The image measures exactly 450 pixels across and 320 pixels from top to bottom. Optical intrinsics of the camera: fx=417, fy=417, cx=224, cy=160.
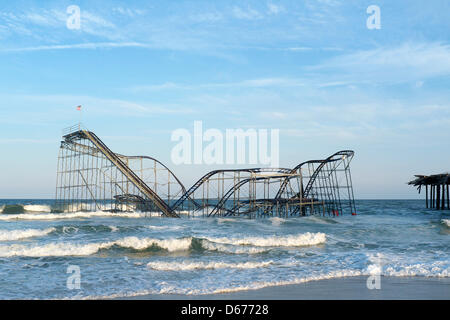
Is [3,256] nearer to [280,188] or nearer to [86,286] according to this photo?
[86,286]

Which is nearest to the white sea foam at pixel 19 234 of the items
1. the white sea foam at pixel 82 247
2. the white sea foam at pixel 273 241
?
the white sea foam at pixel 82 247

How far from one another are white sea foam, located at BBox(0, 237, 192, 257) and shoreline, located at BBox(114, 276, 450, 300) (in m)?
6.68

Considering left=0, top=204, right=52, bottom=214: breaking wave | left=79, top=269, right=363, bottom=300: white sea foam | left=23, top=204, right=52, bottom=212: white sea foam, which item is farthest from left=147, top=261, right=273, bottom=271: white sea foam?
left=23, top=204, right=52, bottom=212: white sea foam

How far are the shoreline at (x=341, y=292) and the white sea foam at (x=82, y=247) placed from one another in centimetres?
668

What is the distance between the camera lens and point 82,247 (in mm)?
13734

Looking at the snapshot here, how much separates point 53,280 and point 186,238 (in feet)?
21.9

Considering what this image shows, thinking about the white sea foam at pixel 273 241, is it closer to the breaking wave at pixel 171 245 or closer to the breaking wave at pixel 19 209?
the breaking wave at pixel 171 245

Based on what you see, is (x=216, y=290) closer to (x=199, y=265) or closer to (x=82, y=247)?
(x=199, y=265)

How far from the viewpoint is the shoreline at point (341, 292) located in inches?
289

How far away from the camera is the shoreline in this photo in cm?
734

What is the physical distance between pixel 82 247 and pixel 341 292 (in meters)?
9.12

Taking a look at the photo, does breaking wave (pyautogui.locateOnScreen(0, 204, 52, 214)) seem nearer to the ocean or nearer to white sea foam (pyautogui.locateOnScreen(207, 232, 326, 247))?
the ocean

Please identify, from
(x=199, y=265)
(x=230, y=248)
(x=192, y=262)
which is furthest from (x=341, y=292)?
(x=230, y=248)
